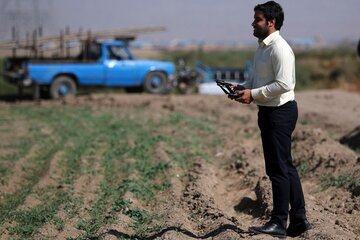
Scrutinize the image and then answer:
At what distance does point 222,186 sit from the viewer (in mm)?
7320

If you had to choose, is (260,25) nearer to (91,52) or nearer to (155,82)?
(91,52)

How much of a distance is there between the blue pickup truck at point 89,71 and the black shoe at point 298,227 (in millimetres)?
12207

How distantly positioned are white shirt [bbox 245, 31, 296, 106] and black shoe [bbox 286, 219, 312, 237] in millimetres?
1108

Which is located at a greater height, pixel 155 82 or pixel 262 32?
pixel 262 32

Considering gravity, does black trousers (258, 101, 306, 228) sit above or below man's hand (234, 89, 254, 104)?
below

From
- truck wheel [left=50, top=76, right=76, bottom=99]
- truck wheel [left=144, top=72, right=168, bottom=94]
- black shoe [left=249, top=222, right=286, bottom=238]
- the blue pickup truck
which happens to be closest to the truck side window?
the blue pickup truck

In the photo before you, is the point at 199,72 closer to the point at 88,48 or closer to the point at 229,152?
the point at 88,48

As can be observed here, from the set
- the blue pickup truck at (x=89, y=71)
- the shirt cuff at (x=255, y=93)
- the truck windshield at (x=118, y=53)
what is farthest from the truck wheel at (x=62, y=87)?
the shirt cuff at (x=255, y=93)

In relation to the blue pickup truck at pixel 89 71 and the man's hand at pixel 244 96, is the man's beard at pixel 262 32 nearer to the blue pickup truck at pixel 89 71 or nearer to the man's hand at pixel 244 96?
the man's hand at pixel 244 96

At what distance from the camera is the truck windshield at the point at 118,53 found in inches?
667

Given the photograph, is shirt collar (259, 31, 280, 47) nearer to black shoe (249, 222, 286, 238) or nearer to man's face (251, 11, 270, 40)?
man's face (251, 11, 270, 40)

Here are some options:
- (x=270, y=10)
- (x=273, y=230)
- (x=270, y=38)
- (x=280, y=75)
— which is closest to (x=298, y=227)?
(x=273, y=230)

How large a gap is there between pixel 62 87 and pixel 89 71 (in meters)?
0.92

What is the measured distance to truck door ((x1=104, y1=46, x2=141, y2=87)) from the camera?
17.0m
